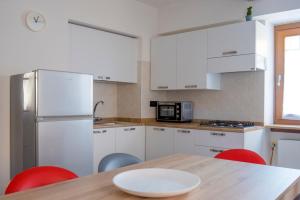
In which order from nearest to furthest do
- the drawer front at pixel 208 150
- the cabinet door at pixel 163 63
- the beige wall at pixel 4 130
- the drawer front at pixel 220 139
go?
the beige wall at pixel 4 130 → the drawer front at pixel 220 139 → the drawer front at pixel 208 150 → the cabinet door at pixel 163 63

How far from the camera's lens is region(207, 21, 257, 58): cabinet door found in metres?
3.37

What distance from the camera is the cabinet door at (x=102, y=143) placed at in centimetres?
336

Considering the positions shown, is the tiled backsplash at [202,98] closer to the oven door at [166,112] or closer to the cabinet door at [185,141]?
the oven door at [166,112]

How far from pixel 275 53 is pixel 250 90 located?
0.62 m

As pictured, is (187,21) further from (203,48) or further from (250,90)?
(250,90)

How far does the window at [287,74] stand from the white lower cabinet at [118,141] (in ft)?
6.13

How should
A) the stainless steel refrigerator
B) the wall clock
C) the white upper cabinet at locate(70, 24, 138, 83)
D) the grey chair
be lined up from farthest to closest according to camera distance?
the white upper cabinet at locate(70, 24, 138, 83) → the wall clock → the stainless steel refrigerator → the grey chair

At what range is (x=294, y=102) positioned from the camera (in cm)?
368

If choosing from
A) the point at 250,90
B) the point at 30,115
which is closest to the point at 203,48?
the point at 250,90

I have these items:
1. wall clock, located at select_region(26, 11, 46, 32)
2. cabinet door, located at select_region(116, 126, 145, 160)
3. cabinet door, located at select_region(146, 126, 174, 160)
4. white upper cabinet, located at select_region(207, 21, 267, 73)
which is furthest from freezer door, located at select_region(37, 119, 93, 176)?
white upper cabinet, located at select_region(207, 21, 267, 73)

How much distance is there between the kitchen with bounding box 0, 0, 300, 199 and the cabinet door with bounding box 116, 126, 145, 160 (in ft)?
1.08

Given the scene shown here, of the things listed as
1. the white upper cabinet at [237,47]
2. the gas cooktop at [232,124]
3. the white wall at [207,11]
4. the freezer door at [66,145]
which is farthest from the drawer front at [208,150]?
the white wall at [207,11]

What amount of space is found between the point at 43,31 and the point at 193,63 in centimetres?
193

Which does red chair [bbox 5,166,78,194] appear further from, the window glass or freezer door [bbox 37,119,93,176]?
the window glass
